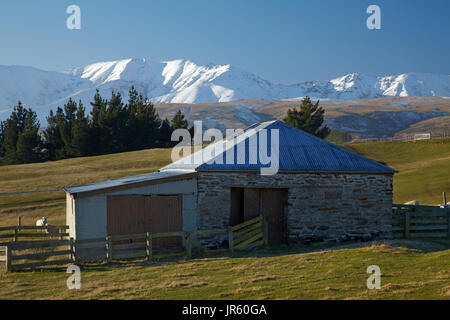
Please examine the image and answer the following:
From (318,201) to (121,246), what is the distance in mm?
8198

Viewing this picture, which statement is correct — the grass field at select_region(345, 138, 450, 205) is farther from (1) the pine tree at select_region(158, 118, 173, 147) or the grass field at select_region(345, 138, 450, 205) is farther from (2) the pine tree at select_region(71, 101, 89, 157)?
(2) the pine tree at select_region(71, 101, 89, 157)

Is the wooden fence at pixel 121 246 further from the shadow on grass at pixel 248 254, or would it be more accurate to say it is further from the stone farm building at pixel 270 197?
the stone farm building at pixel 270 197

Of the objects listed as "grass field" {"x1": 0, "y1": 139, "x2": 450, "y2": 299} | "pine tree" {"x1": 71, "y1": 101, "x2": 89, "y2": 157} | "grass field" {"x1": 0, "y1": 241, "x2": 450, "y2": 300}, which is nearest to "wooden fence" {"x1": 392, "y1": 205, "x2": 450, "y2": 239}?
"grass field" {"x1": 0, "y1": 139, "x2": 450, "y2": 299}

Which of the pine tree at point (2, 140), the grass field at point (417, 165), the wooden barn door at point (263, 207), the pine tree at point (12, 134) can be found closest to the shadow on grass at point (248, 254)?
the wooden barn door at point (263, 207)

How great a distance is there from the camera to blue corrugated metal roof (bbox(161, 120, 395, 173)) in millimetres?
18969

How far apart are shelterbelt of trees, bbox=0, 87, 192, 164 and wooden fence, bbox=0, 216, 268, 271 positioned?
1669 inches

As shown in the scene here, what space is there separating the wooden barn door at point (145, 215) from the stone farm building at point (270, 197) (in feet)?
0.12

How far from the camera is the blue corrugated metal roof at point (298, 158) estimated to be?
18969 millimetres

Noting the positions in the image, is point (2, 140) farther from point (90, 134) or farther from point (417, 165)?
point (417, 165)

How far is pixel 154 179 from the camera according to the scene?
18.0 metres
